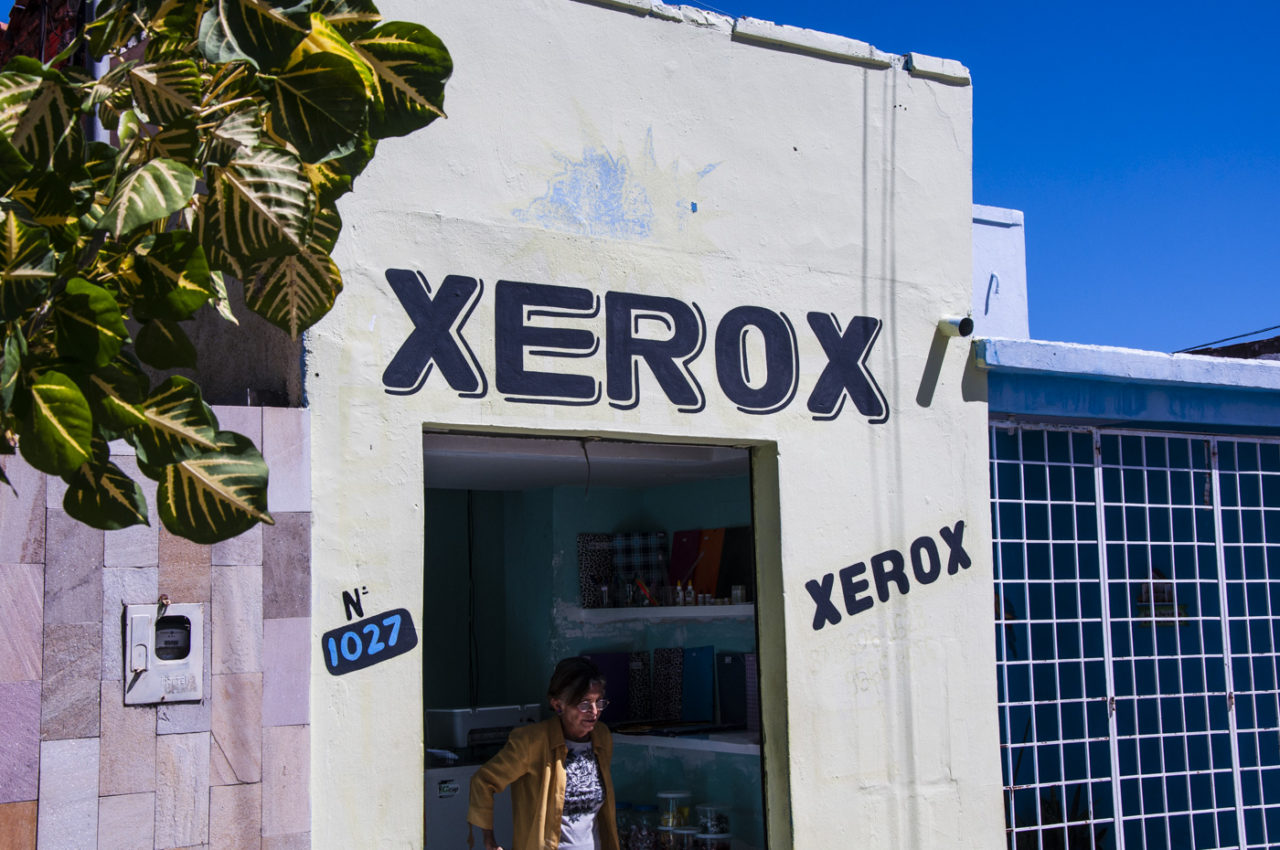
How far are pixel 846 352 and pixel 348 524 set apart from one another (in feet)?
8.11

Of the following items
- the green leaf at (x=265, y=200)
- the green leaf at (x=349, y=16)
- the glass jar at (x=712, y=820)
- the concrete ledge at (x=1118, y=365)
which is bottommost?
the glass jar at (x=712, y=820)

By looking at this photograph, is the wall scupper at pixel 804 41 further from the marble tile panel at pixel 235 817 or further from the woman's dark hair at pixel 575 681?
the marble tile panel at pixel 235 817

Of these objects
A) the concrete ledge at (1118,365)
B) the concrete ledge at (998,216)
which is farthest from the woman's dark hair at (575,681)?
the concrete ledge at (998,216)

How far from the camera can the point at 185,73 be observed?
2.17 meters

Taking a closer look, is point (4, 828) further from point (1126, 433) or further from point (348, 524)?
point (1126, 433)

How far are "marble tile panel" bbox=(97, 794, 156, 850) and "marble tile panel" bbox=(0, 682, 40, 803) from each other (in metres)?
0.22

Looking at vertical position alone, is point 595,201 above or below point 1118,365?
above

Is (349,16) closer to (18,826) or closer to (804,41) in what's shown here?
(18,826)

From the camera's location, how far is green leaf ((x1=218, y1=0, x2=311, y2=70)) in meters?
2.06

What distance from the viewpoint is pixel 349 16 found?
234 cm

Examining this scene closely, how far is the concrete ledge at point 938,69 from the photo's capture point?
6453 millimetres

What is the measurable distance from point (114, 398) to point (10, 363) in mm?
250

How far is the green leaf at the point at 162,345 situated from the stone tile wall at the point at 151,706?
194 cm

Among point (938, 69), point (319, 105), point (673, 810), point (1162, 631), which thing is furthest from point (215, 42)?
point (1162, 631)
